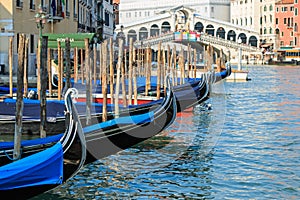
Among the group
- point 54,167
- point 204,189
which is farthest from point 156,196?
point 54,167

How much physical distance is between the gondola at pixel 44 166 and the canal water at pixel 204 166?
0.65 metres

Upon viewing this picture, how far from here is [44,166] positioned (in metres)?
4.08

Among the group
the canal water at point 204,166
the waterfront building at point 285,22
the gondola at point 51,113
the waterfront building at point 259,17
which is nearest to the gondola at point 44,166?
the canal water at point 204,166

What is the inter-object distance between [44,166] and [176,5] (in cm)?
4631

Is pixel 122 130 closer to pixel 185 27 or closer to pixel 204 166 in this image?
pixel 204 166

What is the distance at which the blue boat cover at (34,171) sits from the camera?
396 centimetres

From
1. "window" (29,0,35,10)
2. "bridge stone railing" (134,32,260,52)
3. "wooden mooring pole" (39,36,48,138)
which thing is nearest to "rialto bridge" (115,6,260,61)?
"bridge stone railing" (134,32,260,52)

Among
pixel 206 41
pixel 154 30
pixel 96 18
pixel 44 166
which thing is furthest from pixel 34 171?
pixel 154 30

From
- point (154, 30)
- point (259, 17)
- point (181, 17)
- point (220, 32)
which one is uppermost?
point (181, 17)

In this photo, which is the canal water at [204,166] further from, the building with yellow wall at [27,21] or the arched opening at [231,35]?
the arched opening at [231,35]

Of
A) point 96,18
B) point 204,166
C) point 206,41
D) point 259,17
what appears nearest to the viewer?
point 204,166

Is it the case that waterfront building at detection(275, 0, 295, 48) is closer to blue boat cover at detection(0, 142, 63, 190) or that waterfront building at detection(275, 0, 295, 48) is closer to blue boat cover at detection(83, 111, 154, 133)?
blue boat cover at detection(83, 111, 154, 133)

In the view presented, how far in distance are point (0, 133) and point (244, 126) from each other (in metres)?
3.82

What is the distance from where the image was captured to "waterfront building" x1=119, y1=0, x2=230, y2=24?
164 ft
